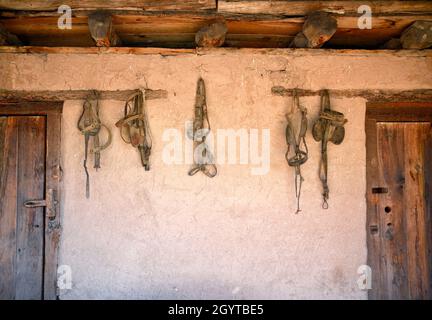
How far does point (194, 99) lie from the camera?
3.04 metres

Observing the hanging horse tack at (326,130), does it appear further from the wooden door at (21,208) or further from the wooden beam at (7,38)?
the wooden beam at (7,38)

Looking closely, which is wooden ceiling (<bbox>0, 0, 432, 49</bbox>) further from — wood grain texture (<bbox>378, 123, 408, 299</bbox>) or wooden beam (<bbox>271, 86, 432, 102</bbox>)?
wood grain texture (<bbox>378, 123, 408, 299</bbox>)

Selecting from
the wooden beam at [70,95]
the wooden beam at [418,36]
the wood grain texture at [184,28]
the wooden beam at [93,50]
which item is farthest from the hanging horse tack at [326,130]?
the wooden beam at [70,95]

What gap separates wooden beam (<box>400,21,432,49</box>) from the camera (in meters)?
2.83

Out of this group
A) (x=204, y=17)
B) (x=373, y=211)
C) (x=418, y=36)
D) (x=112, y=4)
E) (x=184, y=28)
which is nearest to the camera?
(x=112, y=4)

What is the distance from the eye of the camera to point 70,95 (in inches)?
119

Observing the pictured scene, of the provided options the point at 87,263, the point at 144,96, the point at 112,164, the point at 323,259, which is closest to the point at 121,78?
the point at 144,96

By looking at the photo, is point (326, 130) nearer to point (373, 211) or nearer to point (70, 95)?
point (373, 211)

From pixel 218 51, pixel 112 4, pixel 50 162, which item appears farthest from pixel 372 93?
pixel 50 162

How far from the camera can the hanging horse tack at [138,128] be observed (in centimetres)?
294

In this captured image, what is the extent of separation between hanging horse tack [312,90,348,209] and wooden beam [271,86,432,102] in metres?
0.11

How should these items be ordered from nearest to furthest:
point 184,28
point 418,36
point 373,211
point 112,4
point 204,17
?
point 112,4 → point 204,17 → point 418,36 → point 184,28 → point 373,211

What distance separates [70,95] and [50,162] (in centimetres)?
52

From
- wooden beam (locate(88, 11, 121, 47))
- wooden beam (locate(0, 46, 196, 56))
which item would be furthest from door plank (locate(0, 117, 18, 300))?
wooden beam (locate(88, 11, 121, 47))
